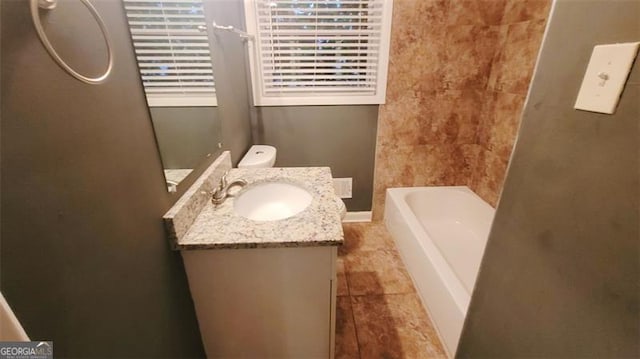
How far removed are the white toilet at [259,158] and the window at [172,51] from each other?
0.51 meters

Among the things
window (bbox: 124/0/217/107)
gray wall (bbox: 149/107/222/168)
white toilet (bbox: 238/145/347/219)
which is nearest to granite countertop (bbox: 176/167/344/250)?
gray wall (bbox: 149/107/222/168)

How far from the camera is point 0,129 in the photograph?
0.39m

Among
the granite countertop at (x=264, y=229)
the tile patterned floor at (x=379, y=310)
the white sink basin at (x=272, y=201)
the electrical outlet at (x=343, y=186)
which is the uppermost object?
the granite countertop at (x=264, y=229)

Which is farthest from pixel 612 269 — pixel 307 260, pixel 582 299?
pixel 307 260

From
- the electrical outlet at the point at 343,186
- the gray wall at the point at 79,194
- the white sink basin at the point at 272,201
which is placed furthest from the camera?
the electrical outlet at the point at 343,186

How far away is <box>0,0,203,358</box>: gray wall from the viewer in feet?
1.35

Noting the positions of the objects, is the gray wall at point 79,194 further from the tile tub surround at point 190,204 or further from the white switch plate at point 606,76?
the white switch plate at point 606,76

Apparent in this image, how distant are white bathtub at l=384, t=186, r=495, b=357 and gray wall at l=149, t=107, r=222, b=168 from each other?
1364 millimetres

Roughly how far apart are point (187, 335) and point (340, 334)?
81 cm

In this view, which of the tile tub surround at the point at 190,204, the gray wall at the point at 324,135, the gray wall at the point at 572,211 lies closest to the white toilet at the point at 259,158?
the gray wall at the point at 324,135

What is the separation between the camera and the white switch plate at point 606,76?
0.41m

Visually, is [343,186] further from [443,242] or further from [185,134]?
[185,134]

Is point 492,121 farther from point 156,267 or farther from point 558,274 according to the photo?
point 156,267

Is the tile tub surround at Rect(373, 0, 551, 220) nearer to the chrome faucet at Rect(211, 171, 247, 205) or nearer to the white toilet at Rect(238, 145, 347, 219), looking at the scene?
the white toilet at Rect(238, 145, 347, 219)
